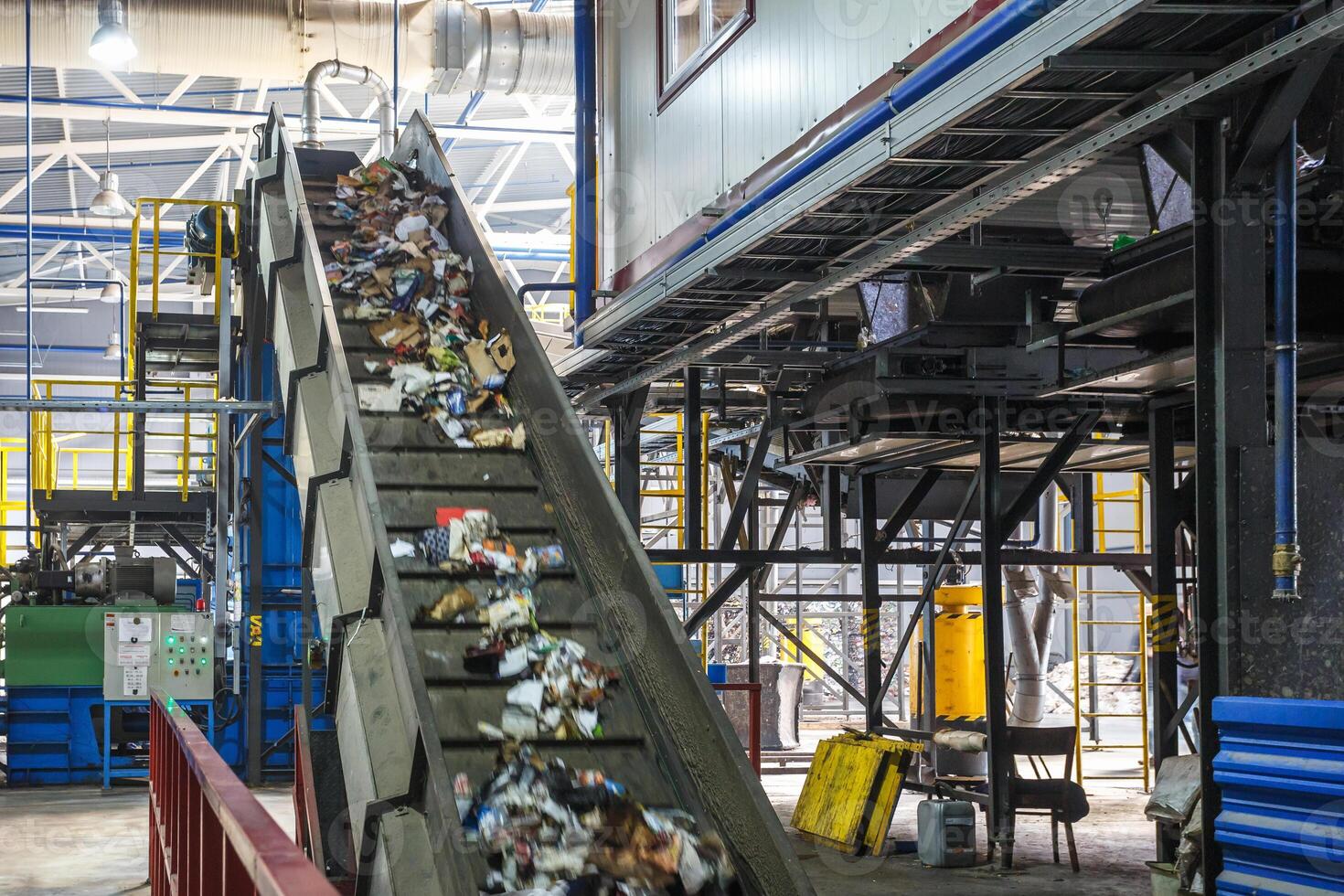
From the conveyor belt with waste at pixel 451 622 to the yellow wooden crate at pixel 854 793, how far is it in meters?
5.15

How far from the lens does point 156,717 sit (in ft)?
25.2

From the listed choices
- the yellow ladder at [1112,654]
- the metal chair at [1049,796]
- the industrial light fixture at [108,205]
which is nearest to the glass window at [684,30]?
the metal chair at [1049,796]

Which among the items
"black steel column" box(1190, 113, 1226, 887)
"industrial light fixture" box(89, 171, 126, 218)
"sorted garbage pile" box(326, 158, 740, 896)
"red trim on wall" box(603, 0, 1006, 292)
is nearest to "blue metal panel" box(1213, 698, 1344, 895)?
"black steel column" box(1190, 113, 1226, 887)

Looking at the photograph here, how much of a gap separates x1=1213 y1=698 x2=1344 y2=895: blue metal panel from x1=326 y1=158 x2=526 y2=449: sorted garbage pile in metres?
4.00

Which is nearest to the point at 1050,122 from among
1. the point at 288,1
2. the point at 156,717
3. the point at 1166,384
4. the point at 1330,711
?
the point at 1330,711

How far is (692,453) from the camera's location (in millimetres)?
11469

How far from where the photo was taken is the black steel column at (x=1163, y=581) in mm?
9180

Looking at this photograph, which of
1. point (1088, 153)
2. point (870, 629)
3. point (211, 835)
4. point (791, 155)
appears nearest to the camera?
point (211, 835)

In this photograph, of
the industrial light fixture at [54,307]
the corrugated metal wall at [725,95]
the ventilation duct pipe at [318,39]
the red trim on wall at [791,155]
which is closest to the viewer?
the red trim on wall at [791,155]

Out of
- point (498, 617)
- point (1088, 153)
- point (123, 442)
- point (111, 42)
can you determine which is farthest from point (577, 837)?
point (123, 442)

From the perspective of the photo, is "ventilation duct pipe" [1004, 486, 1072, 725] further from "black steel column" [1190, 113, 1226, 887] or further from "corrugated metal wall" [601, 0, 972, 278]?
"black steel column" [1190, 113, 1226, 887]

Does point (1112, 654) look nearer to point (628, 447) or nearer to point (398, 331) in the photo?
point (628, 447)

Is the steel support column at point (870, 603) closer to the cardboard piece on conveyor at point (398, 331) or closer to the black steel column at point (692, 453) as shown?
the black steel column at point (692, 453)

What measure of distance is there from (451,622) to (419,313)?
260 cm
